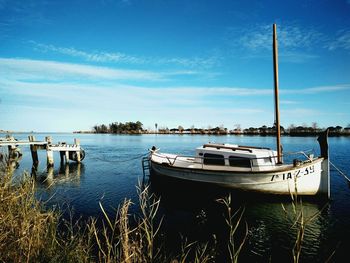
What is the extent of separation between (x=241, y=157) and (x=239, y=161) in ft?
1.14

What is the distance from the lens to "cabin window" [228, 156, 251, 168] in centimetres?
1513

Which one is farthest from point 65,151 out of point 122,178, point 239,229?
point 239,229

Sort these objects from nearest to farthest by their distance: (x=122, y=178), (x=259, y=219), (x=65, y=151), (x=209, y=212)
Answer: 1. (x=259, y=219)
2. (x=209, y=212)
3. (x=122, y=178)
4. (x=65, y=151)

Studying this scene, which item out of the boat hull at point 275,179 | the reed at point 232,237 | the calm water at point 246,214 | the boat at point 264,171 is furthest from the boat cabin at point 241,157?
the reed at point 232,237

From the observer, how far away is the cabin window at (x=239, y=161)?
1513cm

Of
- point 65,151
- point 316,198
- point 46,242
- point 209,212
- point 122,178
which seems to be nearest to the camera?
point 46,242

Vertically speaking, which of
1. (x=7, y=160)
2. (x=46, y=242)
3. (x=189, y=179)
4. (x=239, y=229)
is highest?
(x=7, y=160)

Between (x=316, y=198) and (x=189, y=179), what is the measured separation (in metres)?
8.09

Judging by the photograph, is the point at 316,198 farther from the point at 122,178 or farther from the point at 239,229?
the point at 122,178

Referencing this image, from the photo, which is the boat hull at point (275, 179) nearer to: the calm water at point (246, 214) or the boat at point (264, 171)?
the boat at point (264, 171)

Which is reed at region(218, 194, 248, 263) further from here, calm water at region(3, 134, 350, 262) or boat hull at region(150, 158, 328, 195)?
boat hull at region(150, 158, 328, 195)

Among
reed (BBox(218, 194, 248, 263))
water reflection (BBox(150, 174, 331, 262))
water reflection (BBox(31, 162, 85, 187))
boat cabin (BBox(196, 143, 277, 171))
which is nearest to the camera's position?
reed (BBox(218, 194, 248, 263))

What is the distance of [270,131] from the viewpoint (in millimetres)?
130750

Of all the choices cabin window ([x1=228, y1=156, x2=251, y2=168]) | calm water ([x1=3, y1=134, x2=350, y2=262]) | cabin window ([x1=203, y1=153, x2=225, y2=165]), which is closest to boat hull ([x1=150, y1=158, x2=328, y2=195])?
calm water ([x1=3, y1=134, x2=350, y2=262])
